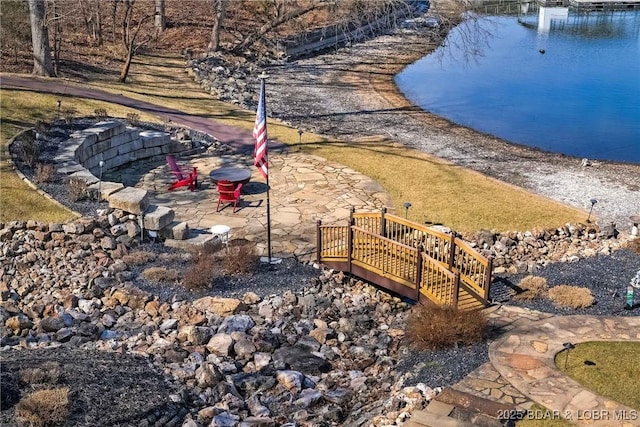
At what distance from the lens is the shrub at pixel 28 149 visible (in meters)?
16.6

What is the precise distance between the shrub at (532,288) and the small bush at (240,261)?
16.8ft

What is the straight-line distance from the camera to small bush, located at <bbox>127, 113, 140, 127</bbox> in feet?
69.0

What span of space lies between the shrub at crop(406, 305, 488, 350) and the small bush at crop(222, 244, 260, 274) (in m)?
3.96

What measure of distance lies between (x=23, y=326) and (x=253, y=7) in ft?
133

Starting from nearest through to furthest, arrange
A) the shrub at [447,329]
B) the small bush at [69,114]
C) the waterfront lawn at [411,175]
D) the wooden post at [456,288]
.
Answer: the shrub at [447,329]
the wooden post at [456,288]
the waterfront lawn at [411,175]
the small bush at [69,114]

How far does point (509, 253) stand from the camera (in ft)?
46.3

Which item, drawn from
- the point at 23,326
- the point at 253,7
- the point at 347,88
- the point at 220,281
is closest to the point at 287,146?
the point at 220,281

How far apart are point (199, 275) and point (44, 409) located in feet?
15.2

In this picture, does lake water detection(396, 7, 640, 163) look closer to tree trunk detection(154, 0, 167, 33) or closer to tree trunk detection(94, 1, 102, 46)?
tree trunk detection(154, 0, 167, 33)

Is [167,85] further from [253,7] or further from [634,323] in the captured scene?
[634,323]

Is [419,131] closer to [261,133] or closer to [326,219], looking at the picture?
[326,219]

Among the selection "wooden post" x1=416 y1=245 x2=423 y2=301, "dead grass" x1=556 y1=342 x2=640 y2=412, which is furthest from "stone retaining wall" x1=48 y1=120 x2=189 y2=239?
"dead grass" x1=556 y1=342 x2=640 y2=412

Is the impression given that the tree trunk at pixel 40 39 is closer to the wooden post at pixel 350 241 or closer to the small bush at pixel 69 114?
the small bush at pixel 69 114

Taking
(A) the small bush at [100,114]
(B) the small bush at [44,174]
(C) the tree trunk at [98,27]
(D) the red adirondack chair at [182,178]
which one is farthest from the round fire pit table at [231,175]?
(C) the tree trunk at [98,27]
